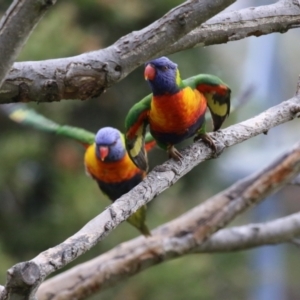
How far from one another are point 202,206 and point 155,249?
0.69 feet

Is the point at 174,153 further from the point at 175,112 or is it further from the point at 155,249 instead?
the point at 155,249

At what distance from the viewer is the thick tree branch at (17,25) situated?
69 cm

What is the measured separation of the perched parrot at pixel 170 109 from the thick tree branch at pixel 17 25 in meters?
0.61

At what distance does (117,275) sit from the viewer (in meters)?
1.74

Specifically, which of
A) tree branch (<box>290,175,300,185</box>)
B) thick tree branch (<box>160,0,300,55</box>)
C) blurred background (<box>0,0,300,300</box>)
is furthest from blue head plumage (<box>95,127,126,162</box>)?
blurred background (<box>0,0,300,300</box>)

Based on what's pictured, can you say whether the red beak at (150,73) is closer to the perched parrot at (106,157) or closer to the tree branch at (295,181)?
the perched parrot at (106,157)

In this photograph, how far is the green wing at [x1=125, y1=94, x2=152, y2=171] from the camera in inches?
52.1

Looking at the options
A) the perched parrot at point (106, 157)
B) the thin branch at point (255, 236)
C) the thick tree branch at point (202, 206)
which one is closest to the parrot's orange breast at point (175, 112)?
the thick tree branch at point (202, 206)

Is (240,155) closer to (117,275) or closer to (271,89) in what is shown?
(271,89)

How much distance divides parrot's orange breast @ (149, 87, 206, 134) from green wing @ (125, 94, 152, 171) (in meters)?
0.02

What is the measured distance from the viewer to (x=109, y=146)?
176cm

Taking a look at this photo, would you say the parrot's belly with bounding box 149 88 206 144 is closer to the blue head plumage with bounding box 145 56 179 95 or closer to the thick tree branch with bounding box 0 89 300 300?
the blue head plumage with bounding box 145 56 179 95

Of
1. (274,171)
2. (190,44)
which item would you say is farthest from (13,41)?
(274,171)

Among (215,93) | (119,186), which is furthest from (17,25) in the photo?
(119,186)
